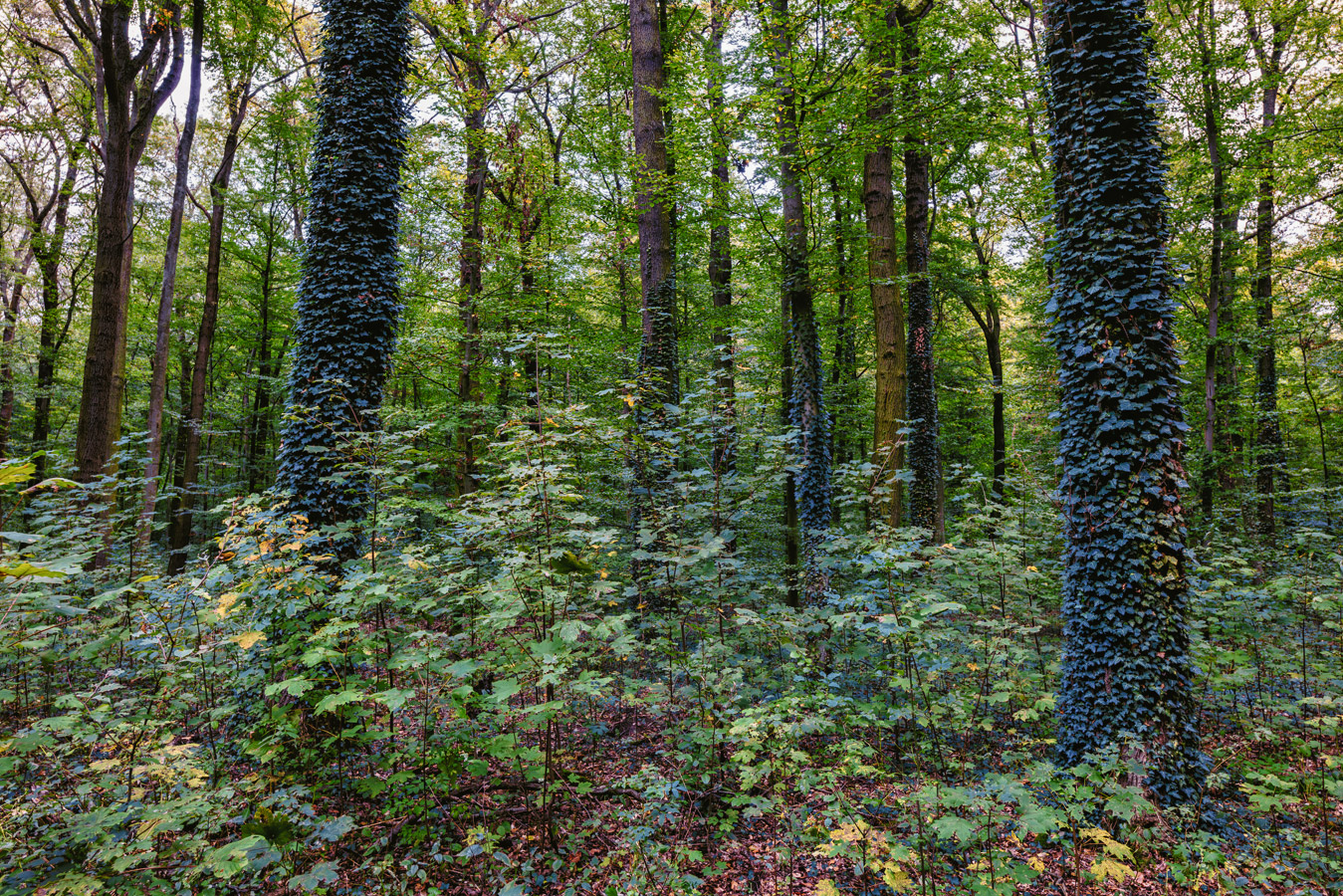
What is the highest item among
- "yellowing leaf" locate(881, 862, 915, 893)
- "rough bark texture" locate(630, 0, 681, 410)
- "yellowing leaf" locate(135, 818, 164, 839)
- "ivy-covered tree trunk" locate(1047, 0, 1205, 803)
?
"rough bark texture" locate(630, 0, 681, 410)

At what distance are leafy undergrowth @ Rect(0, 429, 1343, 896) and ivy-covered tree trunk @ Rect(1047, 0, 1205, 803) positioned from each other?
37 cm

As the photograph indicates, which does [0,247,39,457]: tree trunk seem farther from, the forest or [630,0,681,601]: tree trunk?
[630,0,681,601]: tree trunk

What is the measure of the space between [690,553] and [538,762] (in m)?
2.15

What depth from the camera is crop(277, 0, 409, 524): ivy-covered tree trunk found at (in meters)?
5.54

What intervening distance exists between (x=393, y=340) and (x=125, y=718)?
387 cm

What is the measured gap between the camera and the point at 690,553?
514cm

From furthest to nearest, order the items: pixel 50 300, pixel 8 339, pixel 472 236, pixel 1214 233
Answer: pixel 8 339
pixel 50 300
pixel 472 236
pixel 1214 233

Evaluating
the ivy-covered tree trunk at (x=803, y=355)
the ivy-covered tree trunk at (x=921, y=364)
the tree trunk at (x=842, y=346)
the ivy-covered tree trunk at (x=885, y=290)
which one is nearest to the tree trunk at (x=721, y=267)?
the ivy-covered tree trunk at (x=803, y=355)

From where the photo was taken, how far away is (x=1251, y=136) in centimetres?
880

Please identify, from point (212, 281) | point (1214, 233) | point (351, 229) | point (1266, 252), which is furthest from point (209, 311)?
point (1266, 252)

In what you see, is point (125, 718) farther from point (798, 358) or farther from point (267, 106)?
point (267, 106)

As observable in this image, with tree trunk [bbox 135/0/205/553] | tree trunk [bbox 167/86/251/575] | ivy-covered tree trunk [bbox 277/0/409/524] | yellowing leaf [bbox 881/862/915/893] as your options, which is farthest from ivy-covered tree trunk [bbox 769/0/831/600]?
tree trunk [bbox 167/86/251/575]

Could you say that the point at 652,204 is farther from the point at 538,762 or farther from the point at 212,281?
the point at 212,281

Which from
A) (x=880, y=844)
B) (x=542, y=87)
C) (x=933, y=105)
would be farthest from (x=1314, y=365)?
(x=542, y=87)
